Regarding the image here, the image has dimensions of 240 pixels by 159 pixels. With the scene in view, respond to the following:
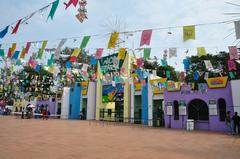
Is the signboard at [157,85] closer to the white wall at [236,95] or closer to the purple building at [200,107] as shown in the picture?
the purple building at [200,107]

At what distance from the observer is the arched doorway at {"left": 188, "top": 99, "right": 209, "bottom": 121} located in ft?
61.8

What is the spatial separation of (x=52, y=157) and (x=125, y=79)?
21.4 metres

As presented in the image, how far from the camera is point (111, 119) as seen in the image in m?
28.8

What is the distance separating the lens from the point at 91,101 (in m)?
31.7

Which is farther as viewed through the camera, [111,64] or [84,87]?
[84,87]

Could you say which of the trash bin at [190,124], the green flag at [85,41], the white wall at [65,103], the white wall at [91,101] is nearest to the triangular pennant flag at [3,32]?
the green flag at [85,41]

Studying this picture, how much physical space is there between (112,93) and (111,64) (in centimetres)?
377

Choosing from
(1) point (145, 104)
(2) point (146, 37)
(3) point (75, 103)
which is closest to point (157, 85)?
(1) point (145, 104)

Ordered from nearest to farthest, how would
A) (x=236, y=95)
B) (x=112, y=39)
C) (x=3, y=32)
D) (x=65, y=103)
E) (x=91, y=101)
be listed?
(x=3, y=32) → (x=112, y=39) → (x=236, y=95) → (x=91, y=101) → (x=65, y=103)

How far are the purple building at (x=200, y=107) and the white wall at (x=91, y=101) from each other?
1308 cm

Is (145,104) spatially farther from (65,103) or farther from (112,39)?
(65,103)

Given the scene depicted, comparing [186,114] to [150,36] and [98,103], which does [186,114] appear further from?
[98,103]

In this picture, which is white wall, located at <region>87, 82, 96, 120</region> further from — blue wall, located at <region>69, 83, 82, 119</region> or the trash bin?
the trash bin

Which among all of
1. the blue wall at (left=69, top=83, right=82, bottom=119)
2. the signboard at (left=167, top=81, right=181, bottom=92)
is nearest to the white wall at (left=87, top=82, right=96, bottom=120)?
the blue wall at (left=69, top=83, right=82, bottom=119)
